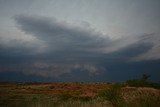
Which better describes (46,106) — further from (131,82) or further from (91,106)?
(131,82)

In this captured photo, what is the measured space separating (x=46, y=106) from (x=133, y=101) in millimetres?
6060

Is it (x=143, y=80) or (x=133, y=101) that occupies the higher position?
(x=143, y=80)

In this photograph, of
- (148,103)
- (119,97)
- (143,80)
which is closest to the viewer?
(148,103)

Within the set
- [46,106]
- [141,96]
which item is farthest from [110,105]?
[46,106]

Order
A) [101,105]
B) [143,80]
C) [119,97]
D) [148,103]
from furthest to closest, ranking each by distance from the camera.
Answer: [143,80], [119,97], [101,105], [148,103]

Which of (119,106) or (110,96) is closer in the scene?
(119,106)

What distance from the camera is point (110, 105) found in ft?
58.2

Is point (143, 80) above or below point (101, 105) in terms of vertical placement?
above

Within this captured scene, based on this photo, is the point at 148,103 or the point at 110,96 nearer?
the point at 148,103

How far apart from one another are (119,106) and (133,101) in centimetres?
94

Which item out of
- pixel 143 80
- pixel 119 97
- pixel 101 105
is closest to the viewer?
pixel 101 105

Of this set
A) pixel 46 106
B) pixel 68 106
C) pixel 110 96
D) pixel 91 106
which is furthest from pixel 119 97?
pixel 46 106

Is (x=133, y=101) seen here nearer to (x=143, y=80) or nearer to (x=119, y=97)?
(x=119, y=97)

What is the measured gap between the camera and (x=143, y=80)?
180ft
